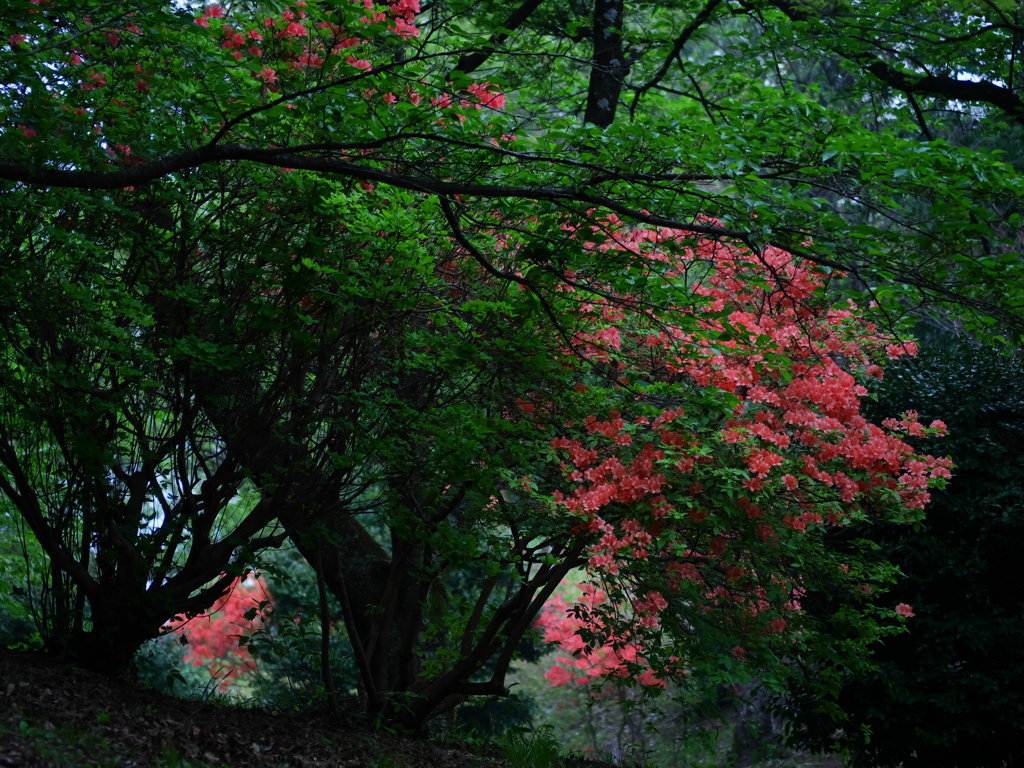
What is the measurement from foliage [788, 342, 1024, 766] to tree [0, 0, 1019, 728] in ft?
2.49

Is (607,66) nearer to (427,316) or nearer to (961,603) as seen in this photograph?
(427,316)

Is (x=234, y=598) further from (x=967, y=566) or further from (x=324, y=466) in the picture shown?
(x=967, y=566)

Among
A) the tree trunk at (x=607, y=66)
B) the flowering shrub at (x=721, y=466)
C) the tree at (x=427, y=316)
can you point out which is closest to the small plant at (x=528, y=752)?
the tree at (x=427, y=316)

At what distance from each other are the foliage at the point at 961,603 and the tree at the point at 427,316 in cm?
76

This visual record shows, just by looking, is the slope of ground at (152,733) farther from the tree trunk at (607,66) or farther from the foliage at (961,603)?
the tree trunk at (607,66)

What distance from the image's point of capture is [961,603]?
6.54 meters

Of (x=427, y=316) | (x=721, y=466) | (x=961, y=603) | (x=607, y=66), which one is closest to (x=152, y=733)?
(x=427, y=316)

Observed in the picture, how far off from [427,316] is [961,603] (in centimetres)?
451

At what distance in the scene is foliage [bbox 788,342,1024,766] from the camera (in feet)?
20.8

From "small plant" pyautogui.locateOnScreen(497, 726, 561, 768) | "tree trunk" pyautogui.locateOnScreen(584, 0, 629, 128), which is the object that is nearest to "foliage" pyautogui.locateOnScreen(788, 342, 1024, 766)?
"small plant" pyautogui.locateOnScreen(497, 726, 561, 768)

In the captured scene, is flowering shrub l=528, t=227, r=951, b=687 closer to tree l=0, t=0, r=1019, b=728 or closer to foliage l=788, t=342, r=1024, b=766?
tree l=0, t=0, r=1019, b=728

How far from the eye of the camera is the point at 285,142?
4.21 meters

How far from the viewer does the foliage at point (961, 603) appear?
6340mm

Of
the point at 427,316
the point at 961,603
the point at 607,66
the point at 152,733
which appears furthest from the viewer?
the point at 607,66
